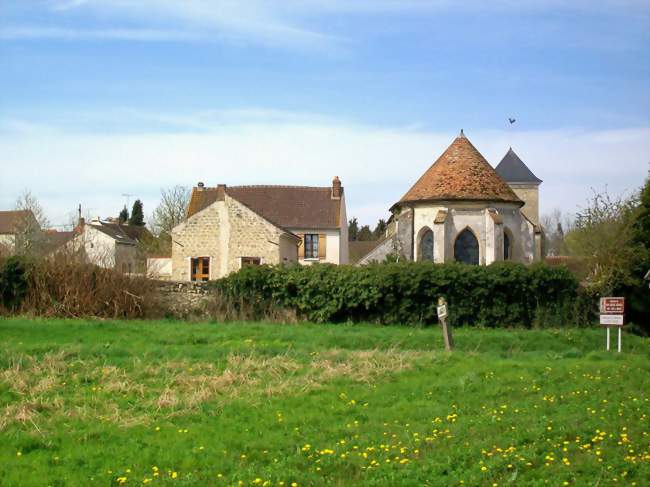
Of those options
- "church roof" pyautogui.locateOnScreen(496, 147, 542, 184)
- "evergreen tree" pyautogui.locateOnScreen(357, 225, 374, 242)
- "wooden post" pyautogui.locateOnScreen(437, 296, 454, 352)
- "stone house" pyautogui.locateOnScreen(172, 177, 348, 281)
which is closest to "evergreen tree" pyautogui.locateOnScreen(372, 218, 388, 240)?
"evergreen tree" pyautogui.locateOnScreen(357, 225, 374, 242)

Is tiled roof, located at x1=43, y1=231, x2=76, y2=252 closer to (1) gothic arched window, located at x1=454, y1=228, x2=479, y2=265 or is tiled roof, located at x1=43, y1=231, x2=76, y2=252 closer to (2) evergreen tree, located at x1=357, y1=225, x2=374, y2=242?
(1) gothic arched window, located at x1=454, y1=228, x2=479, y2=265

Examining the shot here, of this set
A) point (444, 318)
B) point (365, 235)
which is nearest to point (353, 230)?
point (365, 235)

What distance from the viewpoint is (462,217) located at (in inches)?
1474

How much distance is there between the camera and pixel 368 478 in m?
8.52

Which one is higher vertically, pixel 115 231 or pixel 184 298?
pixel 115 231

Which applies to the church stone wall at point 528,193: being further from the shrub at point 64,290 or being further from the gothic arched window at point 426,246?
the shrub at point 64,290

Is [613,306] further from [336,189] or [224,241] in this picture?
[336,189]

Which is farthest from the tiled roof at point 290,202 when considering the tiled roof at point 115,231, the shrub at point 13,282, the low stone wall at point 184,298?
the shrub at point 13,282

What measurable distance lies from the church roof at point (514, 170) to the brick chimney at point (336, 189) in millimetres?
18844

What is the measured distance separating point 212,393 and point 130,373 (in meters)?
2.11

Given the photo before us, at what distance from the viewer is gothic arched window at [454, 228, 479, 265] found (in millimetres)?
37812

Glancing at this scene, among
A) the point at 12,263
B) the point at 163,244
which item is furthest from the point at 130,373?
the point at 163,244

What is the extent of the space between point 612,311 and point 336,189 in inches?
1437

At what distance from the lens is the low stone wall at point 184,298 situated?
1147 inches
